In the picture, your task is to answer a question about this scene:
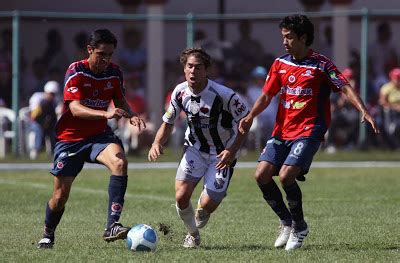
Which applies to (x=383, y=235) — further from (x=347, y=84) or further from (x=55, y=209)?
(x=55, y=209)

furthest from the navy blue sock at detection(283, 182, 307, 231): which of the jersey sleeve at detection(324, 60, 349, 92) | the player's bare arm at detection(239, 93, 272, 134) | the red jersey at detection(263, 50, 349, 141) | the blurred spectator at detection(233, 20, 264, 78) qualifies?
the blurred spectator at detection(233, 20, 264, 78)

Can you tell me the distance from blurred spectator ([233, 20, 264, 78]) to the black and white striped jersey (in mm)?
14447

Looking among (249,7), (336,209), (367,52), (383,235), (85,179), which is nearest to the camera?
(383,235)

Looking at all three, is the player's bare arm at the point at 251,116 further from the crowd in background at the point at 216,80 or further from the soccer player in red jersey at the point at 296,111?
the crowd in background at the point at 216,80

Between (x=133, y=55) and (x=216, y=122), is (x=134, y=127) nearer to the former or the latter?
(x=133, y=55)

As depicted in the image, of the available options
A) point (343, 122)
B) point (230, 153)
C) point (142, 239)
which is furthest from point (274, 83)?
point (343, 122)

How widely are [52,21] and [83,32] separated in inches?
39.3

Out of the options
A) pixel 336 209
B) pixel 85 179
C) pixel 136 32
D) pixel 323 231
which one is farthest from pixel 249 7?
pixel 323 231

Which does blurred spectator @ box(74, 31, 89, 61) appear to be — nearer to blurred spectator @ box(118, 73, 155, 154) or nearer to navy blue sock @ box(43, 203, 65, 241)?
blurred spectator @ box(118, 73, 155, 154)

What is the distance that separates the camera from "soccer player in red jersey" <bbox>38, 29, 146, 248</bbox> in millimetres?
9422

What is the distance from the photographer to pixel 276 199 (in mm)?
9664

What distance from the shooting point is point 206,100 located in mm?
9617

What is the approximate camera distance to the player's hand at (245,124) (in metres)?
9.22

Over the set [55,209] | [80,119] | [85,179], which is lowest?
[85,179]
